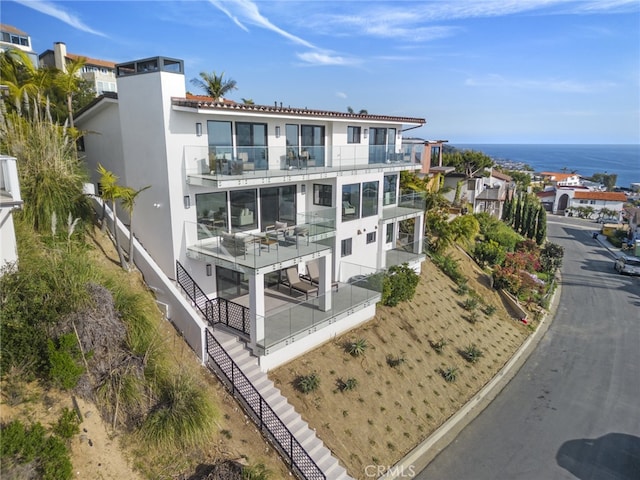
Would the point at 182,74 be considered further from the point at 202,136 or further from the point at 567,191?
the point at 567,191

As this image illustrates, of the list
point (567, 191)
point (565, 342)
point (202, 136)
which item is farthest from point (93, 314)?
point (567, 191)

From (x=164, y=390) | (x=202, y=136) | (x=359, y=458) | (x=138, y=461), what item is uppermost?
(x=202, y=136)

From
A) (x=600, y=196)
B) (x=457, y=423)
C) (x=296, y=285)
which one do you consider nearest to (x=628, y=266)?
(x=457, y=423)

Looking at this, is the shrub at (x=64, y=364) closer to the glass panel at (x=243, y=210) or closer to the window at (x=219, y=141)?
the window at (x=219, y=141)

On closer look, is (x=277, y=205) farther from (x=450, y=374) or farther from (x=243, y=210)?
(x=450, y=374)

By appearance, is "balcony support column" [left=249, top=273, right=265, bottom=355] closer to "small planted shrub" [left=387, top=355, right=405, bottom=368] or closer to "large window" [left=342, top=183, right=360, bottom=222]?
"small planted shrub" [left=387, top=355, right=405, bottom=368]

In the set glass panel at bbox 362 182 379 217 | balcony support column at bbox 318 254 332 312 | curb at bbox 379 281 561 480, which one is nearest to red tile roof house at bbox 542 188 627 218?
curb at bbox 379 281 561 480
